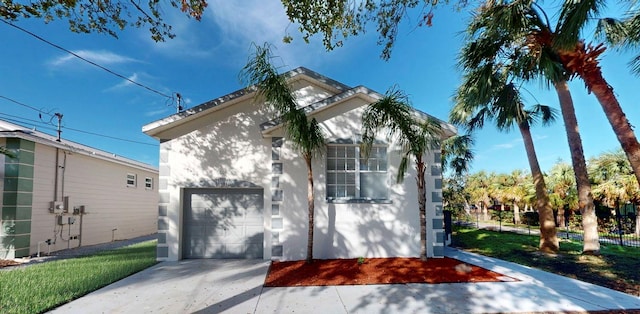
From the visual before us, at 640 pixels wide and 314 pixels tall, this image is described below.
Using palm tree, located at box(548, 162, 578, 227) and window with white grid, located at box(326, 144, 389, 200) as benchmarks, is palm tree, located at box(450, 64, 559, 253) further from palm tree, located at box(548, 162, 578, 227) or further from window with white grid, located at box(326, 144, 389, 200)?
palm tree, located at box(548, 162, 578, 227)

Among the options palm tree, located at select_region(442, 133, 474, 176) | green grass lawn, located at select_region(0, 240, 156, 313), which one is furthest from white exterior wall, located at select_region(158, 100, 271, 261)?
palm tree, located at select_region(442, 133, 474, 176)

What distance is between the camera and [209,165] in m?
9.63

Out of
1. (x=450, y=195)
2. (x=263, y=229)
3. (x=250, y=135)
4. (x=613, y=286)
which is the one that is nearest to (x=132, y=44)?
(x=250, y=135)

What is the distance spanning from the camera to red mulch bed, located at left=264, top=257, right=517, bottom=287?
679 centimetres

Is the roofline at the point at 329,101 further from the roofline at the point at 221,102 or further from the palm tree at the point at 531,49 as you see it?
the palm tree at the point at 531,49

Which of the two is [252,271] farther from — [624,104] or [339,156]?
[624,104]

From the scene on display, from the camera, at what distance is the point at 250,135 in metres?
9.88

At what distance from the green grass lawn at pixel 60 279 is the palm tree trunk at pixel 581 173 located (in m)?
13.0

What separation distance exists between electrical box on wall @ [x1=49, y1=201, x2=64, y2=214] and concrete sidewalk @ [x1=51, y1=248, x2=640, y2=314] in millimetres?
6656

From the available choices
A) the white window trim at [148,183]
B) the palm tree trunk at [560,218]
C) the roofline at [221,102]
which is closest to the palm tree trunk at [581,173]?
the roofline at [221,102]

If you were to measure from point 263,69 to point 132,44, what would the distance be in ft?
34.4

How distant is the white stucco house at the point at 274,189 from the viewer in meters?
9.04

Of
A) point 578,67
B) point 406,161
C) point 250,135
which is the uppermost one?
point 578,67

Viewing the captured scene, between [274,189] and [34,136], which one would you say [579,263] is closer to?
[274,189]
